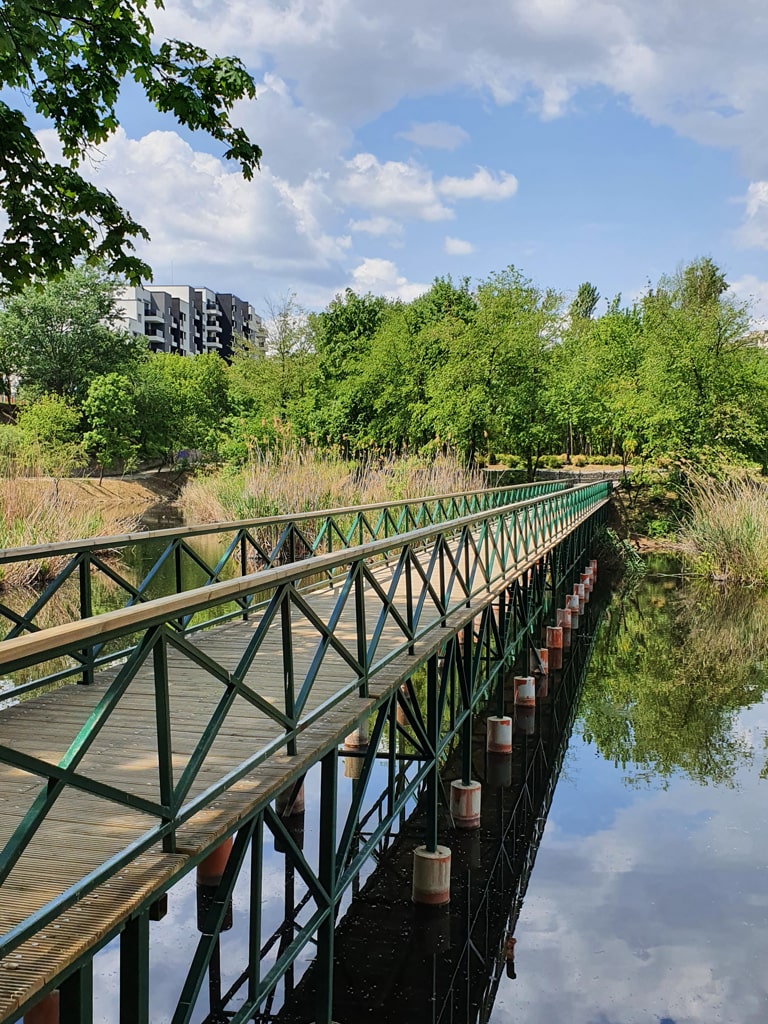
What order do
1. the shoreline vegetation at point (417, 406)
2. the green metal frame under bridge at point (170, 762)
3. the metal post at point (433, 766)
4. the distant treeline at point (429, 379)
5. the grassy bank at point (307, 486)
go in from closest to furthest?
the green metal frame under bridge at point (170, 762), the metal post at point (433, 766), the grassy bank at point (307, 486), the shoreline vegetation at point (417, 406), the distant treeline at point (429, 379)

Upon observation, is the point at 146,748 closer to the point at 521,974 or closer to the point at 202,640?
the point at 202,640

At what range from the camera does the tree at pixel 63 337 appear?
4769cm

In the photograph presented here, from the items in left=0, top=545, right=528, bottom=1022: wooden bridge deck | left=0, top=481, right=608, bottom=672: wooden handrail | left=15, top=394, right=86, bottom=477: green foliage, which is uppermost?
left=15, top=394, right=86, bottom=477: green foliage

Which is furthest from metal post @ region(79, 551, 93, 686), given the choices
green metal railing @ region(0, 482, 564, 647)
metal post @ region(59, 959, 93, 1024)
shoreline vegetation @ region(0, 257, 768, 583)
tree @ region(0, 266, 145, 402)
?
tree @ region(0, 266, 145, 402)

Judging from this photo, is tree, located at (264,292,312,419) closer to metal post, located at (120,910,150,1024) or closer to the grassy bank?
the grassy bank

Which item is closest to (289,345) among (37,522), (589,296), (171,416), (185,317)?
(171,416)

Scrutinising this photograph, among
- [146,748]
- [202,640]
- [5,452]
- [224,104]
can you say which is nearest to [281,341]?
[5,452]

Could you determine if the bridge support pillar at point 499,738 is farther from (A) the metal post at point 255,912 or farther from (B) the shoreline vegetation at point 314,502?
(B) the shoreline vegetation at point 314,502

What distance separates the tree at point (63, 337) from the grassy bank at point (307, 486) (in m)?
25.8

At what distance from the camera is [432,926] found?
7.20 m

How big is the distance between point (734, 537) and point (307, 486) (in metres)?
10.9

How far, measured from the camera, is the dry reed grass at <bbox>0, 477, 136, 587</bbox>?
17.1 m

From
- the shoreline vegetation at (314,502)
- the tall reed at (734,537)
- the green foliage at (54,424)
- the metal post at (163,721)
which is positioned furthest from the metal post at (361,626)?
the green foliage at (54,424)

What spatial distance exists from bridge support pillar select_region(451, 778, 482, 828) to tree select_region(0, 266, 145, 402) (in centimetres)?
4276
